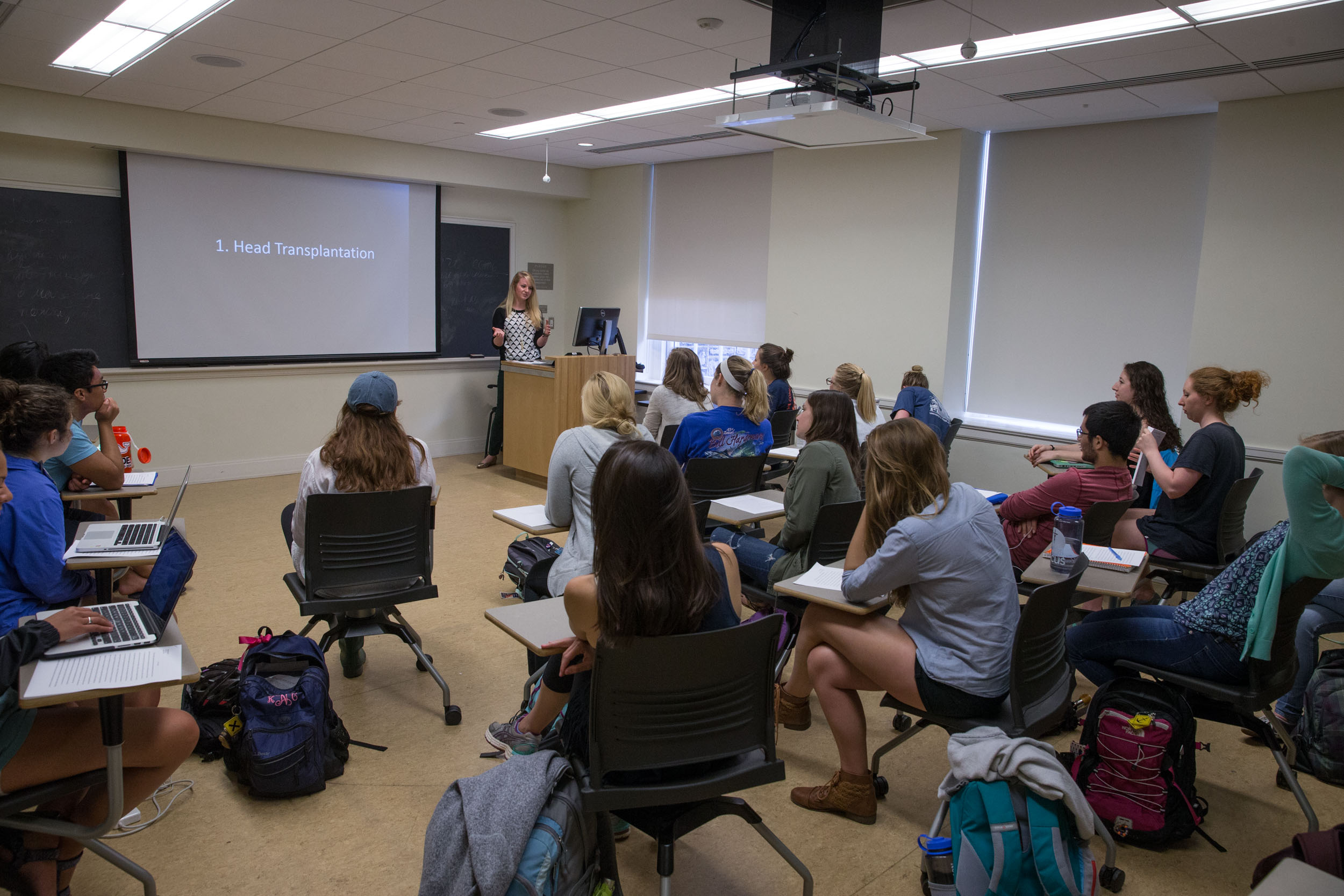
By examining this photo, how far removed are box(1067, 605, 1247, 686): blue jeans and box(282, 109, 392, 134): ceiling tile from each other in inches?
230

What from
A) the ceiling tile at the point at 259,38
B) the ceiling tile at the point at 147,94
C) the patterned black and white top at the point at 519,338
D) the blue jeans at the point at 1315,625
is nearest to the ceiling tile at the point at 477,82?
the ceiling tile at the point at 259,38

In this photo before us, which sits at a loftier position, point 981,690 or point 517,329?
point 517,329

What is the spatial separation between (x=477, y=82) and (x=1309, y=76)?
4.55 m

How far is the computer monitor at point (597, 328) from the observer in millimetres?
7699

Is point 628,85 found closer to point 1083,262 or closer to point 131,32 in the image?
point 131,32

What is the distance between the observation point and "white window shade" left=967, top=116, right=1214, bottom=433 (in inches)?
218

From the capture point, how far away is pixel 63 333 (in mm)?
6023

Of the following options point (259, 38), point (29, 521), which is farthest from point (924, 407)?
point (29, 521)

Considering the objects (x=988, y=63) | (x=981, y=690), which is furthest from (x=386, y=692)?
(x=988, y=63)

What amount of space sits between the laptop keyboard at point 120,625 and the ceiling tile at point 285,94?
4.23 m

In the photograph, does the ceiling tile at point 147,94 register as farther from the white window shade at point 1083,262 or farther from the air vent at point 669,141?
the white window shade at point 1083,262

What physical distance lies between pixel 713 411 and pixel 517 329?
374cm

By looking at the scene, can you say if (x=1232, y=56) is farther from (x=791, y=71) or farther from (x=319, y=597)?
(x=319, y=597)

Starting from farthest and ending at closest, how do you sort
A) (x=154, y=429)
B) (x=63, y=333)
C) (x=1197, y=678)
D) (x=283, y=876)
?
(x=154, y=429) < (x=63, y=333) < (x=1197, y=678) < (x=283, y=876)
